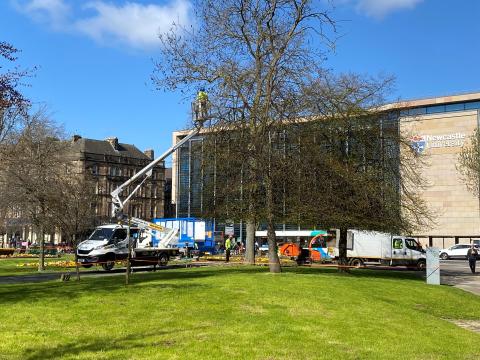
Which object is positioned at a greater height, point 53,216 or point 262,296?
point 53,216

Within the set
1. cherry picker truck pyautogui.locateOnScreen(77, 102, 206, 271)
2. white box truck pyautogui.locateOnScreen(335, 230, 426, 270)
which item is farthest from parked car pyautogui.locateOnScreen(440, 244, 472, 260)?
cherry picker truck pyautogui.locateOnScreen(77, 102, 206, 271)

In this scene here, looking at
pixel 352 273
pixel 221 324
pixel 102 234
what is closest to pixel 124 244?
pixel 102 234

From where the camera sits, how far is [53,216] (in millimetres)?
28859

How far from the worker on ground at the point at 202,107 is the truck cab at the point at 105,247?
11.7 metres

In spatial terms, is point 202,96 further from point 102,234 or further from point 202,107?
point 102,234

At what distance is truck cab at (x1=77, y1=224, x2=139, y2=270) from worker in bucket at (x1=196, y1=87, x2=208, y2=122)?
38.2 feet

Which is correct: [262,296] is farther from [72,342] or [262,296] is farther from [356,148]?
[356,148]

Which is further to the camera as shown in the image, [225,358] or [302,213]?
[302,213]

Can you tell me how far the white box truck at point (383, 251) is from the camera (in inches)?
1473

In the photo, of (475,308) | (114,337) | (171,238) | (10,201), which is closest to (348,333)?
(114,337)

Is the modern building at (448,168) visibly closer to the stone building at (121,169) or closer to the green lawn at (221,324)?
the stone building at (121,169)

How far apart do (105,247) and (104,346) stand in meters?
23.7

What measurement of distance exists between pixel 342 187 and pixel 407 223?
4220 millimetres

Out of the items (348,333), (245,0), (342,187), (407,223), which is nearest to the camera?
(348,333)
